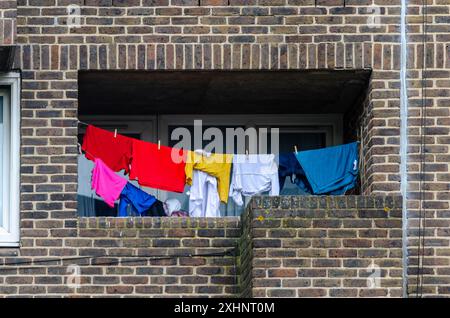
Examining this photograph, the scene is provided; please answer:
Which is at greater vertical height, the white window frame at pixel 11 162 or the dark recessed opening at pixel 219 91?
the dark recessed opening at pixel 219 91

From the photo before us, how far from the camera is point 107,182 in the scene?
62.1ft

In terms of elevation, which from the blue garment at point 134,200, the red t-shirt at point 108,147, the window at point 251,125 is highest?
the window at point 251,125

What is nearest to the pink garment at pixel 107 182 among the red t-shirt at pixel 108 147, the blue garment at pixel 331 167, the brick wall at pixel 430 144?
the red t-shirt at pixel 108 147

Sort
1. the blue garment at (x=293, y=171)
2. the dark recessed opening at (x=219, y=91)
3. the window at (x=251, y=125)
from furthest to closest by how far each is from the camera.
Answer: the window at (x=251, y=125)
the blue garment at (x=293, y=171)
the dark recessed opening at (x=219, y=91)

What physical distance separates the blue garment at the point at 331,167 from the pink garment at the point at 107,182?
1.92 meters

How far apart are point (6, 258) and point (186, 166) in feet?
7.20

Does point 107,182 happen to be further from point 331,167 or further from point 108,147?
point 331,167

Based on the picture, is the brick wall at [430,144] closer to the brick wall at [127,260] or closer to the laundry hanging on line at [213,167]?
the laundry hanging on line at [213,167]

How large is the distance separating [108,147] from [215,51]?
5.24ft

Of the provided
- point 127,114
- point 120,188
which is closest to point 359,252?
point 120,188

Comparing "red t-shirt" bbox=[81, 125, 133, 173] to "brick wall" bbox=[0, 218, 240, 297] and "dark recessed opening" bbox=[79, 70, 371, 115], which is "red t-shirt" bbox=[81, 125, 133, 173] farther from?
"brick wall" bbox=[0, 218, 240, 297]

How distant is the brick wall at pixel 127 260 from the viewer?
18.1m

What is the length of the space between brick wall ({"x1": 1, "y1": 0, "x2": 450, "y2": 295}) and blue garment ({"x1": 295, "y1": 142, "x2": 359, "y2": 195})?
0.57 m

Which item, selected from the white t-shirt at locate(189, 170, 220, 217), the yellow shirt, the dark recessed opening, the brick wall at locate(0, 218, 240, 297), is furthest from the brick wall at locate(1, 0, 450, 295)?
the white t-shirt at locate(189, 170, 220, 217)
